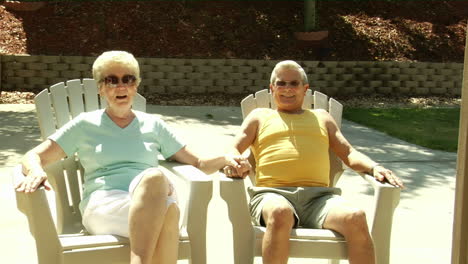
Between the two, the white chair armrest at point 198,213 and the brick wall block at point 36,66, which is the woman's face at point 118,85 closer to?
the white chair armrest at point 198,213

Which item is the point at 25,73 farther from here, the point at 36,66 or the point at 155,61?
the point at 155,61

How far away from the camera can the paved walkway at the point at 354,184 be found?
4230mm

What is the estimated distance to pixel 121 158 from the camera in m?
3.28

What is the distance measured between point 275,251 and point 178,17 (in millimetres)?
10111

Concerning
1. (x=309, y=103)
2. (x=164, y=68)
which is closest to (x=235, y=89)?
(x=164, y=68)

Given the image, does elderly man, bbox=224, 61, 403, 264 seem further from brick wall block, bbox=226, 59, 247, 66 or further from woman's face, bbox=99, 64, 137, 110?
brick wall block, bbox=226, 59, 247, 66

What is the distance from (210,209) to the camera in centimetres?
503

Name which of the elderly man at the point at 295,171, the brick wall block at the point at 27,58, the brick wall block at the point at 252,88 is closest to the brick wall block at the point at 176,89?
the brick wall block at the point at 252,88

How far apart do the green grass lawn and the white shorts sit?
16.7 ft

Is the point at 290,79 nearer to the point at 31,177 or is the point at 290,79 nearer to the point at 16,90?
the point at 31,177

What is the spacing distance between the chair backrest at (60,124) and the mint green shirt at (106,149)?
242mm

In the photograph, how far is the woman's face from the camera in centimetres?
328

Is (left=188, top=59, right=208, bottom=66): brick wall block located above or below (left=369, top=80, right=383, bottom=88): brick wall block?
above

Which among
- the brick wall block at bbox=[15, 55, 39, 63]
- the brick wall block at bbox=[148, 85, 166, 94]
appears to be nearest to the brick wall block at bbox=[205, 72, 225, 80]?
the brick wall block at bbox=[148, 85, 166, 94]
